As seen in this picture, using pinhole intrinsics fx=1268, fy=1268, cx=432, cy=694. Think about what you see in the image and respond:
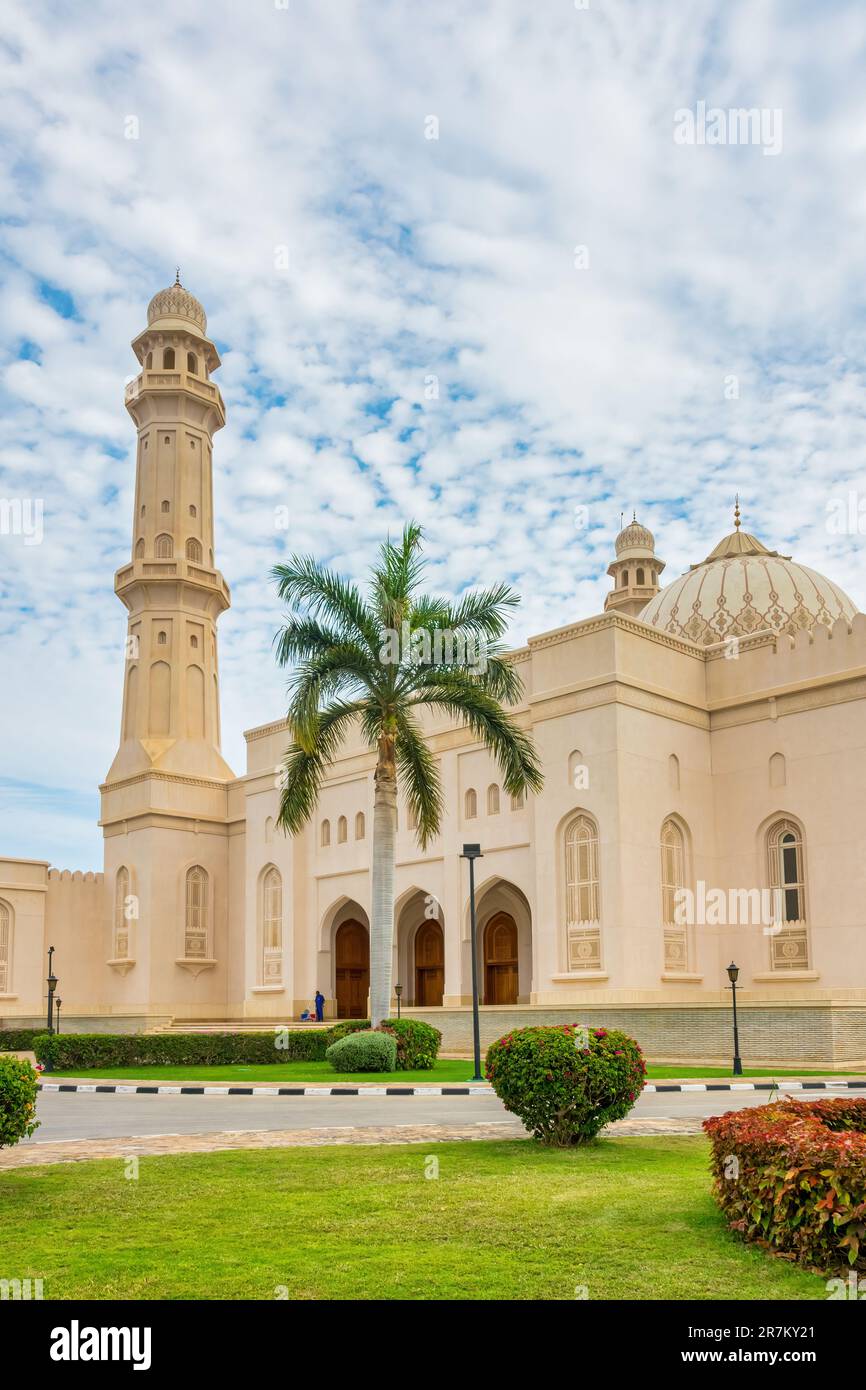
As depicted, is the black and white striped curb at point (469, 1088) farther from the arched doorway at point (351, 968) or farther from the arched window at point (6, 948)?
the arched window at point (6, 948)

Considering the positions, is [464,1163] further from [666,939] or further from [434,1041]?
[666,939]

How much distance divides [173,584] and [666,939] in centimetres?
1846

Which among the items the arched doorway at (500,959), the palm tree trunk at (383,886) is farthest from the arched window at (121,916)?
the palm tree trunk at (383,886)

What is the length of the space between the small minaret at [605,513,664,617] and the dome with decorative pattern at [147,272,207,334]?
1655cm

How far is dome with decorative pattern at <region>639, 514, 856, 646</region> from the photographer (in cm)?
3117

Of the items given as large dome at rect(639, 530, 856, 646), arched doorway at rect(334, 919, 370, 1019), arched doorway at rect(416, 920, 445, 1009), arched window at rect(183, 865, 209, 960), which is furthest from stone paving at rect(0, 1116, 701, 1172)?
arched window at rect(183, 865, 209, 960)

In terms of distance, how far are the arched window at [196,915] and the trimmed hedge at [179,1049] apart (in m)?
14.3

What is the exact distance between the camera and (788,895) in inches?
1000

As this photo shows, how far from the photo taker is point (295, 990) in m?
33.2

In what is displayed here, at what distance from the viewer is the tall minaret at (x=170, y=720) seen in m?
35.6

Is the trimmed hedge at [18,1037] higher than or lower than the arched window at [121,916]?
lower

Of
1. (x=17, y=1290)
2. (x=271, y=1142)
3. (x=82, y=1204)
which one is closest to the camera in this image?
(x=17, y=1290)

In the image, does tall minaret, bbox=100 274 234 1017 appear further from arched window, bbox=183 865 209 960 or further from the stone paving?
the stone paving
